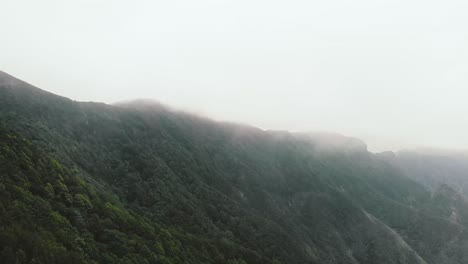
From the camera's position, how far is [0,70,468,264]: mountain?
46406 millimetres

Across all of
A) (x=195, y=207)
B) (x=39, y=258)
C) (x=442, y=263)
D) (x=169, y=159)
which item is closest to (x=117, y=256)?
(x=39, y=258)

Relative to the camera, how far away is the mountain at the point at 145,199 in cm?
4641

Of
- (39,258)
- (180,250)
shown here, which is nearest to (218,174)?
(180,250)

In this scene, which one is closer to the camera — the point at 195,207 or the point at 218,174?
the point at 195,207

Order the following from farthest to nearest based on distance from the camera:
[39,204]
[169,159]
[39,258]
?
[169,159] → [39,204] → [39,258]

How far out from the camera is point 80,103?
13912 cm

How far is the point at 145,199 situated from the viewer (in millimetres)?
104312

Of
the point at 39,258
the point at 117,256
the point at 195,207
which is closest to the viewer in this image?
the point at 39,258

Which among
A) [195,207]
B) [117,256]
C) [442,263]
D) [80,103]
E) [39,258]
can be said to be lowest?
[442,263]

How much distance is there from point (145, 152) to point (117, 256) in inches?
3056

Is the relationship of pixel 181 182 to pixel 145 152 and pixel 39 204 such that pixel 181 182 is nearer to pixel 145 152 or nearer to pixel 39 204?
pixel 145 152

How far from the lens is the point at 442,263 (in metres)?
196

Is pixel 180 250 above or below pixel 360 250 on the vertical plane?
above

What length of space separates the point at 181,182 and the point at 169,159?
13071mm
